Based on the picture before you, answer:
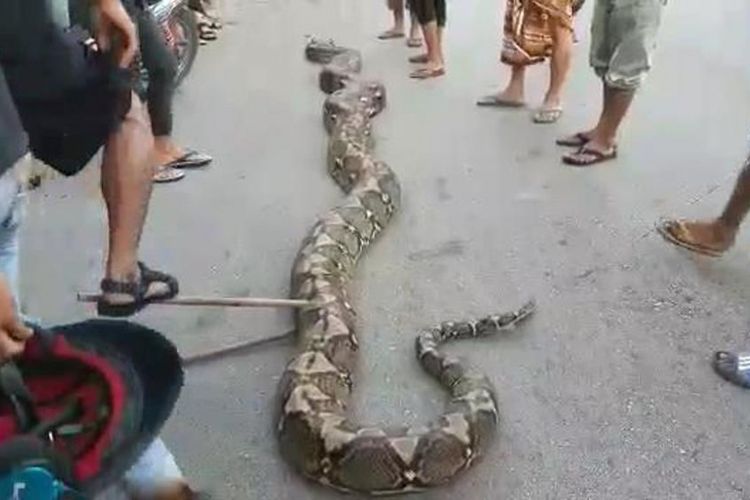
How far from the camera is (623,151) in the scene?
15.4 feet

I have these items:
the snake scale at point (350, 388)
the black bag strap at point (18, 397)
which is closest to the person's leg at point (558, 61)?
the snake scale at point (350, 388)

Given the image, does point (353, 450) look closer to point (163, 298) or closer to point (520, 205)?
point (163, 298)

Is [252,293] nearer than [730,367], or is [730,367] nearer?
[730,367]

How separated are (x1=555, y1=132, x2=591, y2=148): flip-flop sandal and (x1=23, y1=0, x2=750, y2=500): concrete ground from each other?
0.11 m

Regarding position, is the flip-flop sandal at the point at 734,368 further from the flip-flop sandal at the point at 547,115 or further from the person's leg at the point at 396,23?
the person's leg at the point at 396,23

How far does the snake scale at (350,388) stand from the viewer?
240 cm

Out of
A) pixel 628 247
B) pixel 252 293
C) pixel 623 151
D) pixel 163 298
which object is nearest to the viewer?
pixel 163 298

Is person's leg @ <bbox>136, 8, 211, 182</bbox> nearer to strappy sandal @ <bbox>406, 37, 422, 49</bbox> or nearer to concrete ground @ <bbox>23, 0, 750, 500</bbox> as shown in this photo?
concrete ground @ <bbox>23, 0, 750, 500</bbox>

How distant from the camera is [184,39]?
5.81 metres

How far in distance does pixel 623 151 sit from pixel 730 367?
1.99 m

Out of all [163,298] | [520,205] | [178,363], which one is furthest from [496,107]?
[178,363]

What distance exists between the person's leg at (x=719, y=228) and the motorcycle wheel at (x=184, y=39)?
3087 millimetres

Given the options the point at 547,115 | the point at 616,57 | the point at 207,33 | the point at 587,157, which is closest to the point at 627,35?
the point at 616,57

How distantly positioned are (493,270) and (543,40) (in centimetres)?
200
